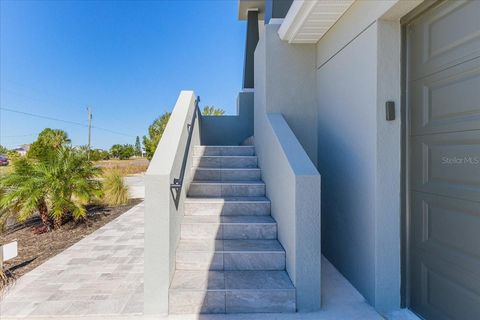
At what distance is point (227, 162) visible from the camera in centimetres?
488

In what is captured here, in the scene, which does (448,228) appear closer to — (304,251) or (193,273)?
(304,251)

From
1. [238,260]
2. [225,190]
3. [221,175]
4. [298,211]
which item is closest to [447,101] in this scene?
[298,211]

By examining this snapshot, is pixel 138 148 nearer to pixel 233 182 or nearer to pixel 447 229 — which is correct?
pixel 233 182

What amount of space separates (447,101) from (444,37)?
499 millimetres

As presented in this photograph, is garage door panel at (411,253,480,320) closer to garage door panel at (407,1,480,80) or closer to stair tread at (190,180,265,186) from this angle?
garage door panel at (407,1,480,80)

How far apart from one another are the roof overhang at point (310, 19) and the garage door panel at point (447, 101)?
4.14 feet

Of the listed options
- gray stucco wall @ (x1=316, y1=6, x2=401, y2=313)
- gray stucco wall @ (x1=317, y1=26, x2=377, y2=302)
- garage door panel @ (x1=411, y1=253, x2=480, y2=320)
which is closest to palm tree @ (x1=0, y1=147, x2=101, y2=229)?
gray stucco wall @ (x1=317, y1=26, x2=377, y2=302)

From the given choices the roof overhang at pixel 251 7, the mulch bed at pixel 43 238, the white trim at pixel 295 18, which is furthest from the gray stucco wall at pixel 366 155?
the roof overhang at pixel 251 7

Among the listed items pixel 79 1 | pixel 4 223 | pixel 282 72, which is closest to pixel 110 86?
pixel 79 1

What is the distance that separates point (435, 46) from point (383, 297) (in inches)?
88.9

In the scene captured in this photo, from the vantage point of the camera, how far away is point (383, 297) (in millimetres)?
2545

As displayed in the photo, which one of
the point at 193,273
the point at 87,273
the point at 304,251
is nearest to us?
the point at 304,251

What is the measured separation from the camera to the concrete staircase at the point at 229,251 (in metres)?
2.54

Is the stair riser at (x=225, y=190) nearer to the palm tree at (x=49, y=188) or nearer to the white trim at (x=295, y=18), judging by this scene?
the white trim at (x=295, y=18)
